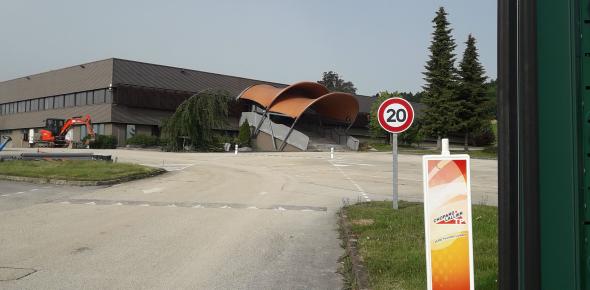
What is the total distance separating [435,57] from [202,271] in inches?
2135

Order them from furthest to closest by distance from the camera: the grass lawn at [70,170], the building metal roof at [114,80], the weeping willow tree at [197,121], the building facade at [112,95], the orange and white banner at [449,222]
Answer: the building metal roof at [114,80] < the building facade at [112,95] < the weeping willow tree at [197,121] < the grass lawn at [70,170] < the orange and white banner at [449,222]

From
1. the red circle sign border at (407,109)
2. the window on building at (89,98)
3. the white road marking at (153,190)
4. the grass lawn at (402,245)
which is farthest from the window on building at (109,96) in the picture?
the grass lawn at (402,245)

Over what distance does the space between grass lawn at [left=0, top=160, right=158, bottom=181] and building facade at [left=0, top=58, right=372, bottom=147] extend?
3873cm

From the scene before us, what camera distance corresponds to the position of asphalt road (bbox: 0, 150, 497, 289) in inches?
229

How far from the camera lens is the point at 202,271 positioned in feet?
20.1

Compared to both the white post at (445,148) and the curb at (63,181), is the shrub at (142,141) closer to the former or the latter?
the curb at (63,181)

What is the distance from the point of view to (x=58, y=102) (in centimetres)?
6806

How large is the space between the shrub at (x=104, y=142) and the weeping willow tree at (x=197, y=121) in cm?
758

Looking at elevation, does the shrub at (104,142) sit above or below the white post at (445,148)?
above

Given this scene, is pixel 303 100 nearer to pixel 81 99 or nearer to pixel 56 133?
pixel 81 99

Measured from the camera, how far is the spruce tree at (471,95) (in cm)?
5181

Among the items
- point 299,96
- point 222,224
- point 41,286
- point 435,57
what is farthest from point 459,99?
point 41,286

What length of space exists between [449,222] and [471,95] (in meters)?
52.7

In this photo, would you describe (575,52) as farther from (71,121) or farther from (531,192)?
(71,121)
